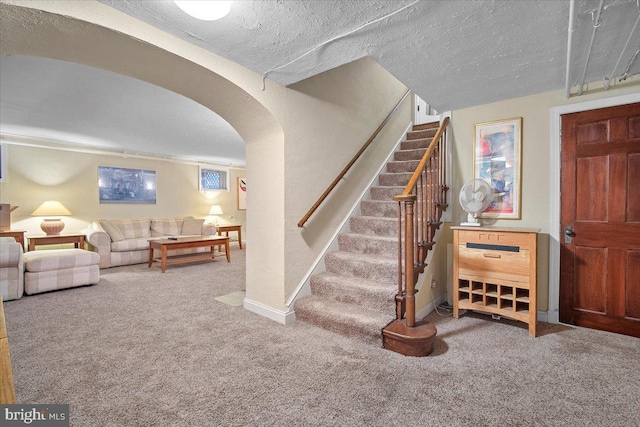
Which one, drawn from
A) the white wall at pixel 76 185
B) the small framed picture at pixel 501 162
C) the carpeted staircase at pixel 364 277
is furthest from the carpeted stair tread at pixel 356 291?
the white wall at pixel 76 185

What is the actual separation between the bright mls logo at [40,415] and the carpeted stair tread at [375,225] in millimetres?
2654

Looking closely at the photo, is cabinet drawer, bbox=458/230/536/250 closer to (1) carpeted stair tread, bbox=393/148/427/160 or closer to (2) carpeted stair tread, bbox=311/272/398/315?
(2) carpeted stair tread, bbox=311/272/398/315

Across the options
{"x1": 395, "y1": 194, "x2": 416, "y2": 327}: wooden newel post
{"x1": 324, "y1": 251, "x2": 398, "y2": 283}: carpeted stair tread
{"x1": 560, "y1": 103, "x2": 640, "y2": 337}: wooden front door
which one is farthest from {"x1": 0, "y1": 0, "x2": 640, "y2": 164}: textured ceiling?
{"x1": 324, "y1": 251, "x2": 398, "y2": 283}: carpeted stair tread

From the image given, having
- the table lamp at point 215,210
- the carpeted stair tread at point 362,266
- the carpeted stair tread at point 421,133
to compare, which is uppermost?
the carpeted stair tread at point 421,133

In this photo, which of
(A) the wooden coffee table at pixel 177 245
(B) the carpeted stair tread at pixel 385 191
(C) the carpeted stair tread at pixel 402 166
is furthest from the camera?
(A) the wooden coffee table at pixel 177 245

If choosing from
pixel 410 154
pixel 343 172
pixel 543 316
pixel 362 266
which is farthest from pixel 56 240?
pixel 543 316

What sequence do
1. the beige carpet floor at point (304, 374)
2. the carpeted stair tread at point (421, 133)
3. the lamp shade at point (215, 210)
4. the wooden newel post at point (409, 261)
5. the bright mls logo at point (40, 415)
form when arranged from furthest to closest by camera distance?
the lamp shade at point (215, 210)
the carpeted stair tread at point (421, 133)
the wooden newel post at point (409, 261)
the beige carpet floor at point (304, 374)
the bright mls logo at point (40, 415)

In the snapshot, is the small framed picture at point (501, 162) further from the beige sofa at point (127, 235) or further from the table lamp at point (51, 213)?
the table lamp at point (51, 213)

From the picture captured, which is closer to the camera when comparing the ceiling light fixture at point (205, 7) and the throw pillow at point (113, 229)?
the ceiling light fixture at point (205, 7)

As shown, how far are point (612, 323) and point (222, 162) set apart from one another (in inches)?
316

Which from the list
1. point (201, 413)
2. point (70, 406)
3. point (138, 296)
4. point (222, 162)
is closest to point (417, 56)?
point (201, 413)

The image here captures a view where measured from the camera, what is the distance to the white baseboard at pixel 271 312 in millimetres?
2602

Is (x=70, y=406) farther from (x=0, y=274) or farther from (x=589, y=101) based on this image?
(x=589, y=101)

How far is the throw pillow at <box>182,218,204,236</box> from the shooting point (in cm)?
Result: 654
